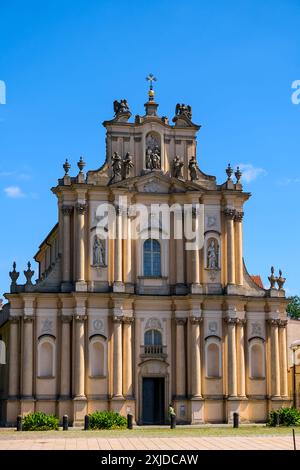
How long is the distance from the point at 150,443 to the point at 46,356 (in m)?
17.7

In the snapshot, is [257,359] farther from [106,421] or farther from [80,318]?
[106,421]

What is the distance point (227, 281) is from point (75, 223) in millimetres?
9251

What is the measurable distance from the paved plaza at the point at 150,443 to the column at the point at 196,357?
12.8 meters

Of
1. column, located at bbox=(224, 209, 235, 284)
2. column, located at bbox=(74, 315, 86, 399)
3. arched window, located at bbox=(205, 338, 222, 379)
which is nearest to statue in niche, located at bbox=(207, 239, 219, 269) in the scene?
column, located at bbox=(224, 209, 235, 284)

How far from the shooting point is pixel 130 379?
172 feet

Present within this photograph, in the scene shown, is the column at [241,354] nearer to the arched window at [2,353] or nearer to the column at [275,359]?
the column at [275,359]

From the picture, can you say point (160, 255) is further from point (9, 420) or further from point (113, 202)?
point (9, 420)

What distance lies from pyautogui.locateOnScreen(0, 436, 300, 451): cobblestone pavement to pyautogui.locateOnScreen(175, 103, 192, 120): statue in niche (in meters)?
22.6

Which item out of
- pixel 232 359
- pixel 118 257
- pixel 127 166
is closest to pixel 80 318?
pixel 118 257

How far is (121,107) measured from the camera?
55.4 m

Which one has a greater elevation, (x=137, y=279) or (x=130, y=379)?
(x=137, y=279)

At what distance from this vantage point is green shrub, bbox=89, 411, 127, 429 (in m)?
47.4
